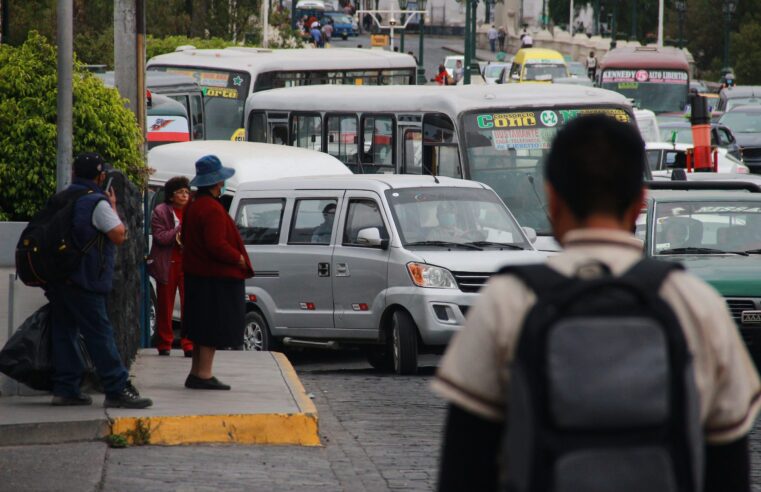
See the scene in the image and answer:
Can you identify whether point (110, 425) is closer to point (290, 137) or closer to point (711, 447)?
point (711, 447)

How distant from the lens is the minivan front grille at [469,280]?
41.8ft

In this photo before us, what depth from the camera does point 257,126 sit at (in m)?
24.2

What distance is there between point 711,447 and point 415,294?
9.88 metres

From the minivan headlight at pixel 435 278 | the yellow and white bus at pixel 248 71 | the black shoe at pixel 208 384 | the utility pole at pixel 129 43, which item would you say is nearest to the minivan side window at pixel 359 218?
the minivan headlight at pixel 435 278

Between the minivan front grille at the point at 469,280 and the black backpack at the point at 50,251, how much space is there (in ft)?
15.6

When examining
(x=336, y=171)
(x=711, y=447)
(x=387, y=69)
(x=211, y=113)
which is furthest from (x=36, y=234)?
(x=387, y=69)

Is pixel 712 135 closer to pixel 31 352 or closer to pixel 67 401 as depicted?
pixel 67 401

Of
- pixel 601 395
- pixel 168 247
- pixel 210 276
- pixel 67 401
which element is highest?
pixel 601 395

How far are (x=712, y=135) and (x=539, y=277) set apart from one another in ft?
100

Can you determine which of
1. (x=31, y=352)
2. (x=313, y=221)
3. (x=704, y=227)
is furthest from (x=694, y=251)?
(x=31, y=352)

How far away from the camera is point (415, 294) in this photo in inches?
502

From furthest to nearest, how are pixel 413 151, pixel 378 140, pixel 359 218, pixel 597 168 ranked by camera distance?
pixel 378 140 → pixel 413 151 → pixel 359 218 → pixel 597 168

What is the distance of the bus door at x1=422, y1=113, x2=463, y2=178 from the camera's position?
1898cm

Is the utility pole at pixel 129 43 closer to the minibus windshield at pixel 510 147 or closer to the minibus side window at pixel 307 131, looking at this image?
the minibus windshield at pixel 510 147
